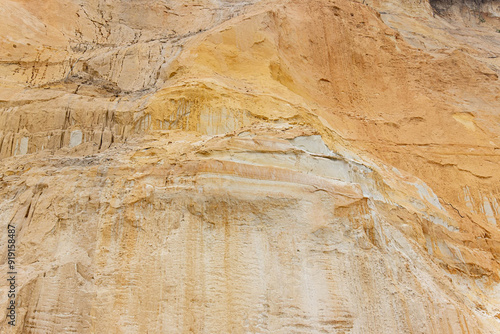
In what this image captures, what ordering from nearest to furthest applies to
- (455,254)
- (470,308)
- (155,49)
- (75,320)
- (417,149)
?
1. (75,320)
2. (470,308)
3. (455,254)
4. (155,49)
5. (417,149)

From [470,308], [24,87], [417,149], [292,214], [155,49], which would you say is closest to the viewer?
[292,214]

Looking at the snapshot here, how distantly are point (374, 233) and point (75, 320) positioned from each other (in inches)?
244

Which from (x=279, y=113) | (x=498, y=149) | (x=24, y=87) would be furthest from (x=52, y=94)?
(x=498, y=149)

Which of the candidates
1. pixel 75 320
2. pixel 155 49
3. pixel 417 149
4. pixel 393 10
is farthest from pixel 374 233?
pixel 393 10

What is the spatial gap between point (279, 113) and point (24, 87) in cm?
767

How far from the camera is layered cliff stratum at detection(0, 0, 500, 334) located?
8594 millimetres

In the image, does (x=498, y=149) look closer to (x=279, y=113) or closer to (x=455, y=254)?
(x=455, y=254)

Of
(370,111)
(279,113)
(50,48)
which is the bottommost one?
(279,113)

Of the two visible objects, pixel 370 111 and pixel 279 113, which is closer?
pixel 279 113

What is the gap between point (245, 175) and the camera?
9633 mm

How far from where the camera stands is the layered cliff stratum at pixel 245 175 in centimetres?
859

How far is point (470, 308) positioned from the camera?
33.7 ft

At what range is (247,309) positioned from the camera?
331 inches

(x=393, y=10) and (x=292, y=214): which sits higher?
(x=393, y=10)
